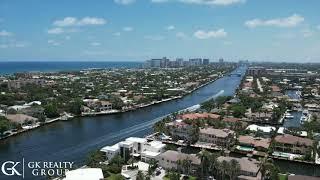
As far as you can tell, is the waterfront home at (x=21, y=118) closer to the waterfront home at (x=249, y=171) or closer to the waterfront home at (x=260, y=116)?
the waterfront home at (x=249, y=171)

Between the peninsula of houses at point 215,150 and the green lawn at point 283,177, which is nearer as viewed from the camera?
the peninsula of houses at point 215,150

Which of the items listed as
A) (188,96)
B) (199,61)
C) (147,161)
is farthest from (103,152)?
(199,61)

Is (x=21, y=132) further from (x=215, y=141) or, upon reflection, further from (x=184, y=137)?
(x=215, y=141)

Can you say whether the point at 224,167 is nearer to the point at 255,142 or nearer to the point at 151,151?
the point at 151,151

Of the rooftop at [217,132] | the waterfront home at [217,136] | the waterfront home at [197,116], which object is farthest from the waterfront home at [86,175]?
the waterfront home at [197,116]

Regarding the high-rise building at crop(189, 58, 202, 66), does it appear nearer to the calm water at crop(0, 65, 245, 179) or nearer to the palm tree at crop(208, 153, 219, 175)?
the calm water at crop(0, 65, 245, 179)

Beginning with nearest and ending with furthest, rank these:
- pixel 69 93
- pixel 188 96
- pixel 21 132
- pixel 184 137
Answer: pixel 184 137 < pixel 21 132 < pixel 69 93 < pixel 188 96

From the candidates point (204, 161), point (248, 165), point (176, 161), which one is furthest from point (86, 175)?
point (248, 165)
